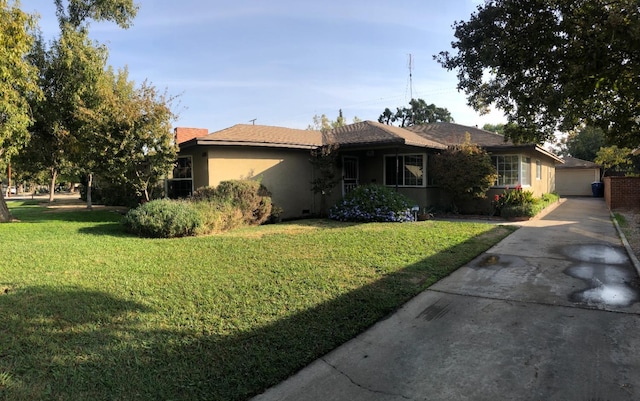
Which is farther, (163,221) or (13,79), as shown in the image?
(13,79)

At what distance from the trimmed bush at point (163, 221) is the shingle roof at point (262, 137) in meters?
3.28

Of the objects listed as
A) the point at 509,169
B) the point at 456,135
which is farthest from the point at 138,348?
the point at 456,135

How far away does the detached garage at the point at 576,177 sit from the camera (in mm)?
33250

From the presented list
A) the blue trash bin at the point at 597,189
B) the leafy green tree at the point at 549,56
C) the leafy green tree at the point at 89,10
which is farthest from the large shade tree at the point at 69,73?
the blue trash bin at the point at 597,189

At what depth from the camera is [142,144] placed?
12.9 meters

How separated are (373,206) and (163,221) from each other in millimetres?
6681

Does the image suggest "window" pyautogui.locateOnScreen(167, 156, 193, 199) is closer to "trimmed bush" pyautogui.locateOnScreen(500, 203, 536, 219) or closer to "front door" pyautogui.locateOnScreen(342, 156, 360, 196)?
"front door" pyautogui.locateOnScreen(342, 156, 360, 196)

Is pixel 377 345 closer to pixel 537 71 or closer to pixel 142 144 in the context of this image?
pixel 537 71

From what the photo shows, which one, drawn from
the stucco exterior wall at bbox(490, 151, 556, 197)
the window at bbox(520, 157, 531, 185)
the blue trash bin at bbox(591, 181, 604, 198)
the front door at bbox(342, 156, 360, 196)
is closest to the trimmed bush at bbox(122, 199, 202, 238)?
the front door at bbox(342, 156, 360, 196)

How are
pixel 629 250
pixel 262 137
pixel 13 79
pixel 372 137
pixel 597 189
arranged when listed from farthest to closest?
pixel 597 189 < pixel 372 137 < pixel 262 137 < pixel 13 79 < pixel 629 250

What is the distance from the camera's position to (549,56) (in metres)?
6.05

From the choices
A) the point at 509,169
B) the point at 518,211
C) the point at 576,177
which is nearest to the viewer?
the point at 518,211

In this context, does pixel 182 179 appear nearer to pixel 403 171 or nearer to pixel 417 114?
pixel 403 171

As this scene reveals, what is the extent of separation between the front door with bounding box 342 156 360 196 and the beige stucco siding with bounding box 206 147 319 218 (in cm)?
148
